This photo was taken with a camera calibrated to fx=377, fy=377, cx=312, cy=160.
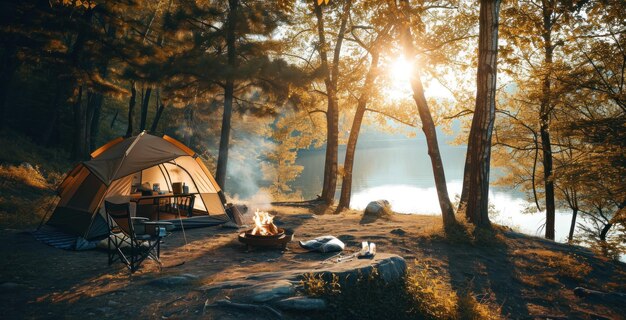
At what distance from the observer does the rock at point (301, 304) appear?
4.50m

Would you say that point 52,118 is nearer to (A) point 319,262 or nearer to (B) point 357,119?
(B) point 357,119

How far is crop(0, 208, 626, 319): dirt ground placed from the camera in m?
4.67

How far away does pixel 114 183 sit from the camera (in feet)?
31.1

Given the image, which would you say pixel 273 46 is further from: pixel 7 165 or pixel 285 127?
pixel 7 165

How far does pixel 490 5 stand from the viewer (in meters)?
8.77

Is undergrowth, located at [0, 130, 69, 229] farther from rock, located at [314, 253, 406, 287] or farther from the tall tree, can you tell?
the tall tree

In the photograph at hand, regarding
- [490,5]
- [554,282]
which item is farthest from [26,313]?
[490,5]

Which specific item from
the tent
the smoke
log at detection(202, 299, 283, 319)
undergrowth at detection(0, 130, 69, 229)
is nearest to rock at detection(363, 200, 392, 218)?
the tent

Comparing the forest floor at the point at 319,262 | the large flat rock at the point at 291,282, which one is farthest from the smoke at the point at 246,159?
the large flat rock at the point at 291,282

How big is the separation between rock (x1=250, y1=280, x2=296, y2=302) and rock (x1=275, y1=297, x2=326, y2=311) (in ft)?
0.38

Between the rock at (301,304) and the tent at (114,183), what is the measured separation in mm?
5607

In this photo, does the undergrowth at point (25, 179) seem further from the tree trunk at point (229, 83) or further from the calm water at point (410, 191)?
the calm water at point (410, 191)

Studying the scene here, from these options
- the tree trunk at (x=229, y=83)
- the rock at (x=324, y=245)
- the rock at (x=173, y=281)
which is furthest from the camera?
the tree trunk at (x=229, y=83)

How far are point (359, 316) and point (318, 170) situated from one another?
5901 centimetres
